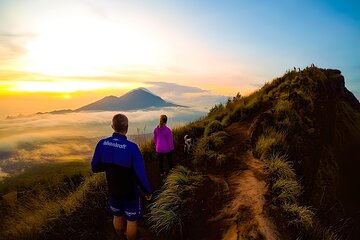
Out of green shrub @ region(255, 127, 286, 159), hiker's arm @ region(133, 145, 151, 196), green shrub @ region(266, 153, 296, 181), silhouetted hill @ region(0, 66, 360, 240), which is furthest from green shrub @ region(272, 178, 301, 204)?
Result: hiker's arm @ region(133, 145, 151, 196)

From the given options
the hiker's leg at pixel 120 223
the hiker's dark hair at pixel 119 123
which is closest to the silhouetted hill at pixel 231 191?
the hiker's leg at pixel 120 223

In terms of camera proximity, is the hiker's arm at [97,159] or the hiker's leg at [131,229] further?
the hiker's leg at [131,229]

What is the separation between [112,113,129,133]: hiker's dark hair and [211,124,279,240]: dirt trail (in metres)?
3.09

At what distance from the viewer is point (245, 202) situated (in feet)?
30.1

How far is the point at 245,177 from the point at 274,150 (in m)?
2.17

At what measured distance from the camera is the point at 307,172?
623 inches

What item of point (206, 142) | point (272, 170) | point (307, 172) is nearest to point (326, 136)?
point (307, 172)

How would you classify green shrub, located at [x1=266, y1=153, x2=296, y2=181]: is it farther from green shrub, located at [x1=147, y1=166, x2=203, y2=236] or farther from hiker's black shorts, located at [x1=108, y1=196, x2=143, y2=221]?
hiker's black shorts, located at [x1=108, y1=196, x2=143, y2=221]

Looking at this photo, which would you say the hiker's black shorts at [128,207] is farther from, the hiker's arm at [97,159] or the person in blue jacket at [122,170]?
the hiker's arm at [97,159]

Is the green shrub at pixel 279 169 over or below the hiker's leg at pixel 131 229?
over

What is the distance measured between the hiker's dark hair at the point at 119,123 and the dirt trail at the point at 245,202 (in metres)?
3.09

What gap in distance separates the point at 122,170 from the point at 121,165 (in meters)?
0.09

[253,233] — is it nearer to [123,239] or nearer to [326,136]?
[123,239]

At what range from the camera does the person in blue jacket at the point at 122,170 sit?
6879 mm
